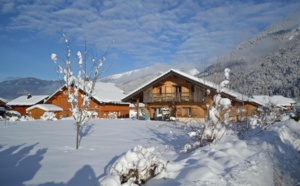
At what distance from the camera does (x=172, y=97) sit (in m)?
28.4

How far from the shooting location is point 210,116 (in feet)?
25.0

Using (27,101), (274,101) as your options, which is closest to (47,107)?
(27,101)

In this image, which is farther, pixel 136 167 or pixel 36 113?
pixel 36 113

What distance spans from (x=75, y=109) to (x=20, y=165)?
9.73ft

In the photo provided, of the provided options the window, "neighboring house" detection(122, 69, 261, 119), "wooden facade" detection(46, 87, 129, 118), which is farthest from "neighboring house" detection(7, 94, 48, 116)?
the window

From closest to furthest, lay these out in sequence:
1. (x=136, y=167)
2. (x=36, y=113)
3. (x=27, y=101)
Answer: (x=136, y=167), (x=36, y=113), (x=27, y=101)

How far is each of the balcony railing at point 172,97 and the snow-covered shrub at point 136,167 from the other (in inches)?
899

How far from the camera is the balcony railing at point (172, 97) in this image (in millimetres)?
27453

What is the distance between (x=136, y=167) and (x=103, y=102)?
29968 millimetres

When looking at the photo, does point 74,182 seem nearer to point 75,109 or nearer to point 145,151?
point 145,151

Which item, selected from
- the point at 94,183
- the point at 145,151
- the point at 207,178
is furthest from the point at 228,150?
the point at 94,183

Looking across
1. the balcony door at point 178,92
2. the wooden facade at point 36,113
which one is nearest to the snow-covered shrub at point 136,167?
the balcony door at point 178,92

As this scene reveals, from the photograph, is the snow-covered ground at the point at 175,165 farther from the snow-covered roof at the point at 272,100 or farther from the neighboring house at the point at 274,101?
the snow-covered roof at the point at 272,100

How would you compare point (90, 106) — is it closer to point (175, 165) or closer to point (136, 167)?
point (175, 165)
